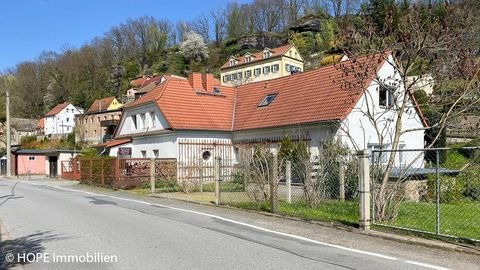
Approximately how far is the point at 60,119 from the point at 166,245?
9860 centimetres

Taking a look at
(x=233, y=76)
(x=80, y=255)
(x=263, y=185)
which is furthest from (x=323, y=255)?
(x=233, y=76)

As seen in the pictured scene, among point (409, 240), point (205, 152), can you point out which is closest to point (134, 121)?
point (205, 152)

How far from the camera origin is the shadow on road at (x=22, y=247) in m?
7.75

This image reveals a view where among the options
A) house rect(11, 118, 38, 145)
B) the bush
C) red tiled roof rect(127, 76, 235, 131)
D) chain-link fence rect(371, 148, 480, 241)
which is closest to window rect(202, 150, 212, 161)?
red tiled roof rect(127, 76, 235, 131)

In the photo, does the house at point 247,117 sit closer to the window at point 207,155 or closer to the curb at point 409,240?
the window at point 207,155

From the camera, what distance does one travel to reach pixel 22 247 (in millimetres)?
9039

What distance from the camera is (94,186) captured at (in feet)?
94.3

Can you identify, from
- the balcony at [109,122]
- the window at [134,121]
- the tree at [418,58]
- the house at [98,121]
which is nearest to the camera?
the tree at [418,58]

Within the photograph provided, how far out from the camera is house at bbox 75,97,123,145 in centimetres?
8176

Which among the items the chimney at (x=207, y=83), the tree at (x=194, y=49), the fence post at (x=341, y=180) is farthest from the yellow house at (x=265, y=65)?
the fence post at (x=341, y=180)

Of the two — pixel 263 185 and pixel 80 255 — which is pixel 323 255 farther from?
pixel 263 185

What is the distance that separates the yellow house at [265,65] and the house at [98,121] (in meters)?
21.6

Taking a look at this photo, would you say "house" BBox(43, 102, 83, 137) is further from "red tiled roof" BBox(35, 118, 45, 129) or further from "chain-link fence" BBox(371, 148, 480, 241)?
"chain-link fence" BBox(371, 148, 480, 241)

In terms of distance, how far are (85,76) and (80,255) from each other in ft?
344
